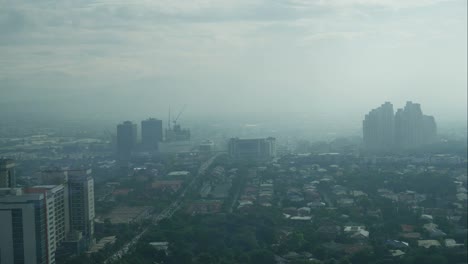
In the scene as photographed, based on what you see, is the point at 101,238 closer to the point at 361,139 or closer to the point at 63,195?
the point at 63,195

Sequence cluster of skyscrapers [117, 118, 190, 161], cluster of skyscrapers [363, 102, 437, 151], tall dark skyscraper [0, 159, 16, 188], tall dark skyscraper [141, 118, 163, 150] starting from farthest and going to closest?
cluster of skyscrapers [363, 102, 437, 151], tall dark skyscraper [141, 118, 163, 150], cluster of skyscrapers [117, 118, 190, 161], tall dark skyscraper [0, 159, 16, 188]

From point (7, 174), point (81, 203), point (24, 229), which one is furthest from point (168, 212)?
point (24, 229)

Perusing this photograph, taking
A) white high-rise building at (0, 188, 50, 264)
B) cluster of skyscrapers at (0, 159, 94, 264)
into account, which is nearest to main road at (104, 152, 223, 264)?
cluster of skyscrapers at (0, 159, 94, 264)

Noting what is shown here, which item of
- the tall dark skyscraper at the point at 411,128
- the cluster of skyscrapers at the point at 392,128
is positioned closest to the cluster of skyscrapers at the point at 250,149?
the cluster of skyscrapers at the point at 392,128

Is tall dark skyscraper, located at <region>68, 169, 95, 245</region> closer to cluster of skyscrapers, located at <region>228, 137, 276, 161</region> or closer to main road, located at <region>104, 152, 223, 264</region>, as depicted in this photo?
main road, located at <region>104, 152, 223, 264</region>

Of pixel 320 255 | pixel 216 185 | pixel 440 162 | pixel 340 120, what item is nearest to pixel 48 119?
pixel 320 255

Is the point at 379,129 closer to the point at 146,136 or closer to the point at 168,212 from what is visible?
the point at 146,136
